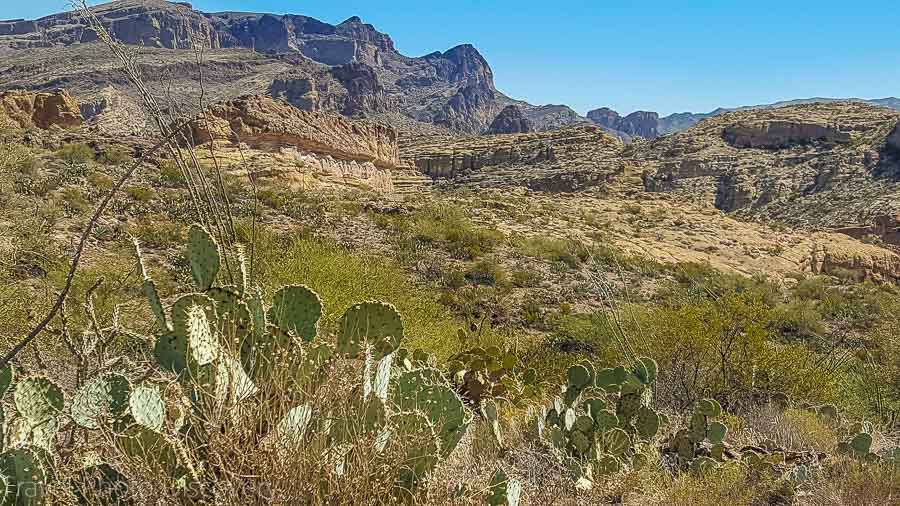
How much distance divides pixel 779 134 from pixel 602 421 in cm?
5548

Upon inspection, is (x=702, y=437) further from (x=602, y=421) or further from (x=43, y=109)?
(x=43, y=109)

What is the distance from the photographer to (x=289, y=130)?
29.1 metres

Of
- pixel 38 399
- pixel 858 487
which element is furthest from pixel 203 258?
pixel 858 487

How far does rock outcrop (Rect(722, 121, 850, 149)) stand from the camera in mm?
49312

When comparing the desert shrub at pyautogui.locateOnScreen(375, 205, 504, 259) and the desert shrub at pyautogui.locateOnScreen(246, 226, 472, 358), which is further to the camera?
the desert shrub at pyautogui.locateOnScreen(375, 205, 504, 259)

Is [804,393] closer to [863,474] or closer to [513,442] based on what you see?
[863,474]

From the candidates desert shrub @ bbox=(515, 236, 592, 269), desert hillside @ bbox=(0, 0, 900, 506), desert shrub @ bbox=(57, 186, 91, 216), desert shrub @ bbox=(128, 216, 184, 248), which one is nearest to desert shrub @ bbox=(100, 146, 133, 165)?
desert hillside @ bbox=(0, 0, 900, 506)

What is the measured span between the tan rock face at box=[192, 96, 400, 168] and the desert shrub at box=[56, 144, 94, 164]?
4156mm

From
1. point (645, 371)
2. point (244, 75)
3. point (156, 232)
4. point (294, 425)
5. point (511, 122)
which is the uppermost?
point (244, 75)

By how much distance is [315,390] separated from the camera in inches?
97.8

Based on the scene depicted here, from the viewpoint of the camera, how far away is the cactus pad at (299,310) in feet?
8.91

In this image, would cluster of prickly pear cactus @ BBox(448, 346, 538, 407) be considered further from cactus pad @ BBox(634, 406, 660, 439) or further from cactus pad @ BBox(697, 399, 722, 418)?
cactus pad @ BBox(697, 399, 722, 418)

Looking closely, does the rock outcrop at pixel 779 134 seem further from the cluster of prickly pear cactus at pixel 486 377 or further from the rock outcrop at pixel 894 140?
the cluster of prickly pear cactus at pixel 486 377

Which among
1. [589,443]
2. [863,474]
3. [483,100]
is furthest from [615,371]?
[483,100]
